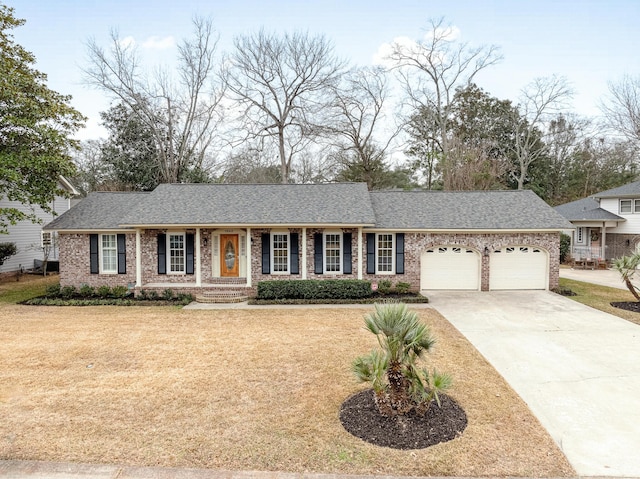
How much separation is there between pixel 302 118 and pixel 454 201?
15.1m

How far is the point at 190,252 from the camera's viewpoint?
14.9m

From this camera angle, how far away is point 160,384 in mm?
6703

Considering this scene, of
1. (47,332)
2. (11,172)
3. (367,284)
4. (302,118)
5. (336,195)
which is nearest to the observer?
(47,332)

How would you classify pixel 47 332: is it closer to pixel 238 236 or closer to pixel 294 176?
pixel 238 236

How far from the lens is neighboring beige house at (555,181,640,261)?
22859mm

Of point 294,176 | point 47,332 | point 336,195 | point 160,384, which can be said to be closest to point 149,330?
point 47,332

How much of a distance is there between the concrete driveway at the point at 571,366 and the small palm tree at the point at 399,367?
172 centimetres

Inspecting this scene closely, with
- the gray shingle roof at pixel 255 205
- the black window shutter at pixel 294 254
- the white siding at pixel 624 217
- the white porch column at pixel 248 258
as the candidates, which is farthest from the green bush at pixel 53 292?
the white siding at pixel 624 217

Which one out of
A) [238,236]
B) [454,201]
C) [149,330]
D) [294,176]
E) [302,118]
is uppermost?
[302,118]

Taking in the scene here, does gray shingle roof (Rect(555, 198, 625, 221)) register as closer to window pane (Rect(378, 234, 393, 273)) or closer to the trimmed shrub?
window pane (Rect(378, 234, 393, 273))

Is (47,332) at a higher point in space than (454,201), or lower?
lower

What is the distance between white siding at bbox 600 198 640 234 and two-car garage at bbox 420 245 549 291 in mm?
12271

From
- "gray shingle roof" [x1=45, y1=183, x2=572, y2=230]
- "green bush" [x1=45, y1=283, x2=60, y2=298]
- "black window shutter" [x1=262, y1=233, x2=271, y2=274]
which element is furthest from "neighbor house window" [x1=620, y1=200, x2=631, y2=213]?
"green bush" [x1=45, y1=283, x2=60, y2=298]

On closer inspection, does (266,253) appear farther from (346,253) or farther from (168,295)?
(168,295)
